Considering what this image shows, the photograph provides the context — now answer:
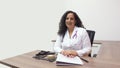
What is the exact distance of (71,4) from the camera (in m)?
4.00

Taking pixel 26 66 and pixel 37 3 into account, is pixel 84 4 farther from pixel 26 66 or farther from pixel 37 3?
pixel 26 66

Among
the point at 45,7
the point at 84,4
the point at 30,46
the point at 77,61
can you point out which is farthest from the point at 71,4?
the point at 77,61

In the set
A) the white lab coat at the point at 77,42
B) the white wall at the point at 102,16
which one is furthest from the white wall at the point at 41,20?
the white lab coat at the point at 77,42

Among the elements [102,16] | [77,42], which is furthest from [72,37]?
[102,16]

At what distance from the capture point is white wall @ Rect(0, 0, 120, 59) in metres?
3.68

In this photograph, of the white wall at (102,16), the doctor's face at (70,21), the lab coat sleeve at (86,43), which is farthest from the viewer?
the white wall at (102,16)

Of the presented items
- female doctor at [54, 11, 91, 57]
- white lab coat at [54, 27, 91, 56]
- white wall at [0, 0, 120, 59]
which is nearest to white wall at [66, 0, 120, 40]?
white wall at [0, 0, 120, 59]

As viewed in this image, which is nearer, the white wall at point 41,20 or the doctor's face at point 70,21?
the doctor's face at point 70,21

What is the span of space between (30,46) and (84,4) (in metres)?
1.52

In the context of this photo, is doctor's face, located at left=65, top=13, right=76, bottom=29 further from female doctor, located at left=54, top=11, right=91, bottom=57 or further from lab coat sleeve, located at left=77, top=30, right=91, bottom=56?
lab coat sleeve, located at left=77, top=30, right=91, bottom=56

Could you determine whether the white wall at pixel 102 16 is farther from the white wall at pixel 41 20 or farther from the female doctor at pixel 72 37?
the female doctor at pixel 72 37

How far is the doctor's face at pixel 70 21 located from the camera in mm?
2465

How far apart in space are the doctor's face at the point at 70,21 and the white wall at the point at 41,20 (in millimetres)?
1409

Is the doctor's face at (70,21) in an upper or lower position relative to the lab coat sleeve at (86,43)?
upper
